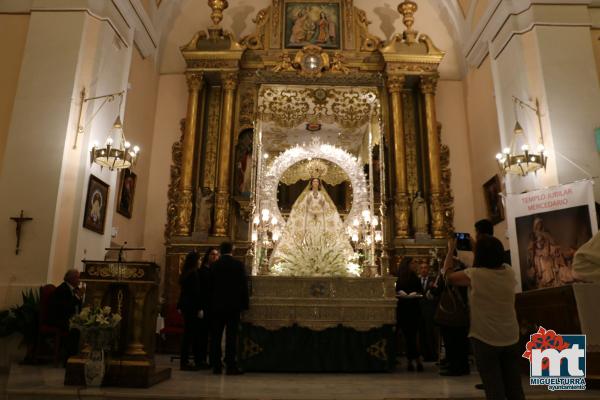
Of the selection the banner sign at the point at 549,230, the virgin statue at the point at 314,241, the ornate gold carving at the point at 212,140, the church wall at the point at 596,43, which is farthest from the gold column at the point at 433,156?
the ornate gold carving at the point at 212,140

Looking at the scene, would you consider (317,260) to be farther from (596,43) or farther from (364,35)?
(364,35)

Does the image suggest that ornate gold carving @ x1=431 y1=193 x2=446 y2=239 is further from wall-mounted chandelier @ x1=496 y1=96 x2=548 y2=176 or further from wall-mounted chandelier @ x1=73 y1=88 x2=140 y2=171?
wall-mounted chandelier @ x1=73 y1=88 x2=140 y2=171

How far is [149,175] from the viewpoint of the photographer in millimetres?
9711

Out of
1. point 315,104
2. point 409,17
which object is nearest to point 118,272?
point 315,104

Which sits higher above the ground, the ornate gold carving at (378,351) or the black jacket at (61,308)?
the black jacket at (61,308)

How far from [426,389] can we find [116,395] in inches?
95.6

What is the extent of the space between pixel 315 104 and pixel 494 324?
7364 millimetres

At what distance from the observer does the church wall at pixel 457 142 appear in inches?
378

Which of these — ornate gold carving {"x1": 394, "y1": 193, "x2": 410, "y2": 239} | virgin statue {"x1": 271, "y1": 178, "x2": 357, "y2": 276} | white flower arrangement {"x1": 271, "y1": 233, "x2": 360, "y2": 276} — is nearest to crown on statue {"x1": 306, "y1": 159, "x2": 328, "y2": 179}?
virgin statue {"x1": 271, "y1": 178, "x2": 357, "y2": 276}

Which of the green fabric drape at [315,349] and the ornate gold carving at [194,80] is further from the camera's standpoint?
the ornate gold carving at [194,80]

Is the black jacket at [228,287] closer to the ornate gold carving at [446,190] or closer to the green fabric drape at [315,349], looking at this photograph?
the green fabric drape at [315,349]

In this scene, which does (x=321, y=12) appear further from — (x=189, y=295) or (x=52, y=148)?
(x=189, y=295)

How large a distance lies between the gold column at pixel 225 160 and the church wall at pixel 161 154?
44.1 inches

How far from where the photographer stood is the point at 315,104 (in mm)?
9422
